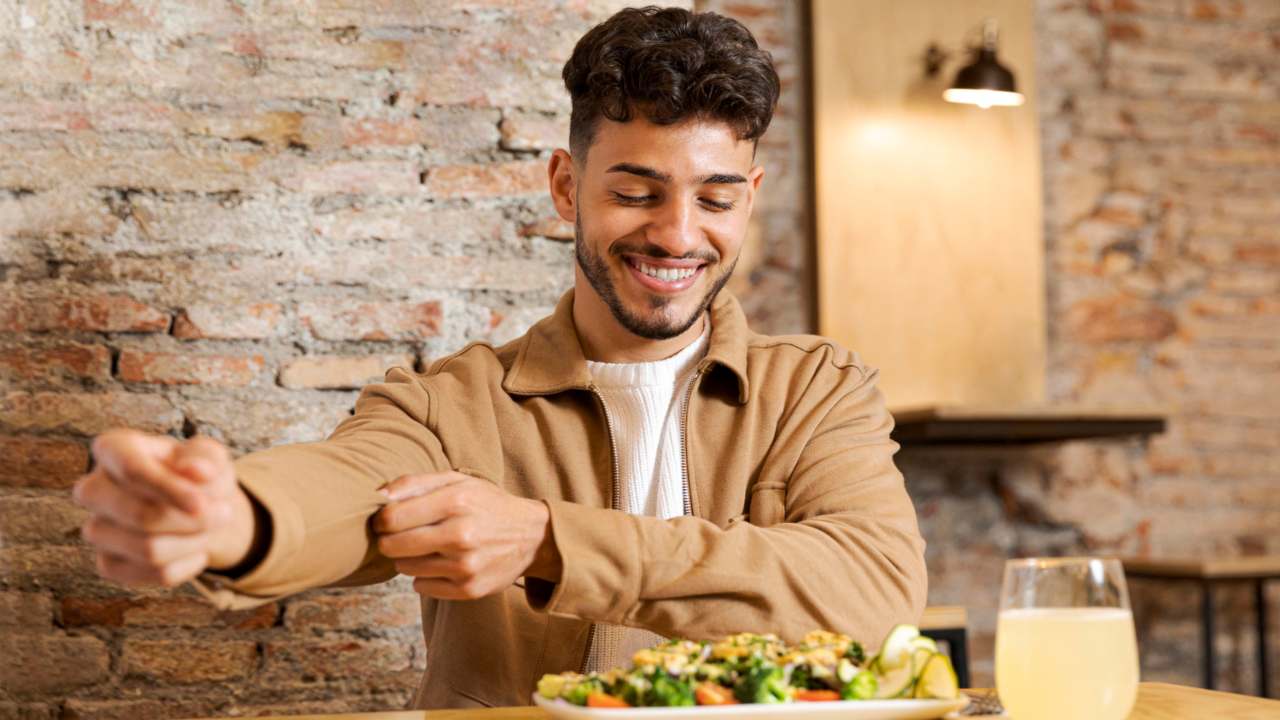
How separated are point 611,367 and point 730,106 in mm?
357

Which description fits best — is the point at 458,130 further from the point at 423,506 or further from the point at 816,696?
the point at 816,696

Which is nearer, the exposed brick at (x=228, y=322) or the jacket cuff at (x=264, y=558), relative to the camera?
the jacket cuff at (x=264, y=558)

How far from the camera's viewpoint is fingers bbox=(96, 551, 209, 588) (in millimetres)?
853

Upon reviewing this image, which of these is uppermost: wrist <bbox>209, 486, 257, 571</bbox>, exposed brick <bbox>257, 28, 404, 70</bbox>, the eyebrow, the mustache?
exposed brick <bbox>257, 28, 404, 70</bbox>

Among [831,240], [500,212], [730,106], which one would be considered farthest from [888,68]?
[730,106]

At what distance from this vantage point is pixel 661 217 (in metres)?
1.53

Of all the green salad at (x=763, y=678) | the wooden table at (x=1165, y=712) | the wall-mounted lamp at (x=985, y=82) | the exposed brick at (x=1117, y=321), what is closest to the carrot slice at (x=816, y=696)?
the green salad at (x=763, y=678)

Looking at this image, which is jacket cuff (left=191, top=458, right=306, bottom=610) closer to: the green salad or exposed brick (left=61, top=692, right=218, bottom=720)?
the green salad

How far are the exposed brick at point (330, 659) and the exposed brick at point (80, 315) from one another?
0.50 metres

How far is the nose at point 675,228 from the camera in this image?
152 cm

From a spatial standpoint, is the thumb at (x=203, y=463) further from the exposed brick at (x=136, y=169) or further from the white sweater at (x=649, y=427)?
the exposed brick at (x=136, y=169)

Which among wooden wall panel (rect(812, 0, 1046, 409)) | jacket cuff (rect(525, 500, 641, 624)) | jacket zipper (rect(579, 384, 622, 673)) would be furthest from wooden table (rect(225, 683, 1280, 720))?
wooden wall panel (rect(812, 0, 1046, 409))

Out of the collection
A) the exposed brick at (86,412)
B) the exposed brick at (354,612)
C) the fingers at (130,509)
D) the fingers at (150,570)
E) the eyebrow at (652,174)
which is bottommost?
the exposed brick at (354,612)

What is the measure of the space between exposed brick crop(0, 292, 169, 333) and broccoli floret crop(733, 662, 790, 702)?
1.26 metres
